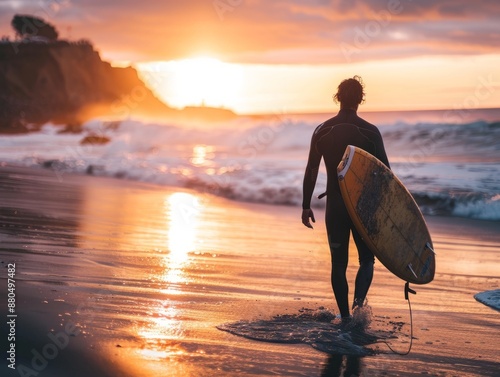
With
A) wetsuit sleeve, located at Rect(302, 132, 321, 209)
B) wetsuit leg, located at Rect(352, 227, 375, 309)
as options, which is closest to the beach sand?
wetsuit leg, located at Rect(352, 227, 375, 309)

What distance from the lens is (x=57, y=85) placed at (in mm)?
75688

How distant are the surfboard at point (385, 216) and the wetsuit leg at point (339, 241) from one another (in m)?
0.24

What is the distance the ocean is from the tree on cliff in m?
47.7

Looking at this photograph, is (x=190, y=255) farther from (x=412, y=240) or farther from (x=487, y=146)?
(x=487, y=146)

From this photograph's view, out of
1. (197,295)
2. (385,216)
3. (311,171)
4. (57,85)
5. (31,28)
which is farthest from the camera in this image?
(31,28)

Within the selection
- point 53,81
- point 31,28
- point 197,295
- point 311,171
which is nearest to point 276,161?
point 197,295

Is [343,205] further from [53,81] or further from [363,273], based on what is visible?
[53,81]

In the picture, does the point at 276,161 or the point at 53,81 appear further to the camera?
the point at 53,81

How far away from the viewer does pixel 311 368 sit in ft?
14.2

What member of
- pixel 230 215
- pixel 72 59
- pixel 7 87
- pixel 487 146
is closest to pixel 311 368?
pixel 230 215

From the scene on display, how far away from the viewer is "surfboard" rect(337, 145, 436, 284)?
5.19 meters

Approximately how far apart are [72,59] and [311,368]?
7893 centimetres
